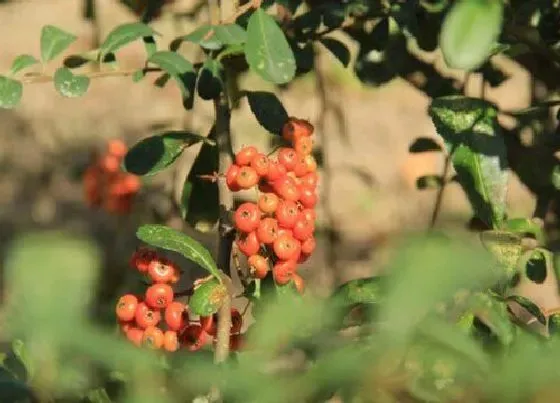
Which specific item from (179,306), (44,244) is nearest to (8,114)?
(179,306)

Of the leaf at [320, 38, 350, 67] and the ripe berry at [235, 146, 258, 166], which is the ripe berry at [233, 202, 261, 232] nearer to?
the ripe berry at [235, 146, 258, 166]

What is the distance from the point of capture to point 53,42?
107 centimetres

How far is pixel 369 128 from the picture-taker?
10.8 ft

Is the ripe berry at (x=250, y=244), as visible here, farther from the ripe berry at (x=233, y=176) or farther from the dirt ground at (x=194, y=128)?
the dirt ground at (x=194, y=128)

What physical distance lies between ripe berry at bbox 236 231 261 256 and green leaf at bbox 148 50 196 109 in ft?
0.51

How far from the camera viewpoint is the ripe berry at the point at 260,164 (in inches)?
37.2

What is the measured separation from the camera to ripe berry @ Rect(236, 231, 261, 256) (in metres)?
0.95

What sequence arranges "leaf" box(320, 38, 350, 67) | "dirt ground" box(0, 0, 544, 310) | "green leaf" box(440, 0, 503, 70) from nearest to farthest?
"green leaf" box(440, 0, 503, 70), "leaf" box(320, 38, 350, 67), "dirt ground" box(0, 0, 544, 310)

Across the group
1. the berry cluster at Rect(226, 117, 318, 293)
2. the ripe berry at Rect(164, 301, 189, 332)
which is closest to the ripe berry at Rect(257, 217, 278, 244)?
the berry cluster at Rect(226, 117, 318, 293)

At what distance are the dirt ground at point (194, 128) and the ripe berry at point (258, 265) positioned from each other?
1529mm

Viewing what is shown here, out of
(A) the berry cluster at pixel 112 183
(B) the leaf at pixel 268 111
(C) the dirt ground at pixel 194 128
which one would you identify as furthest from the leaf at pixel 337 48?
(C) the dirt ground at pixel 194 128

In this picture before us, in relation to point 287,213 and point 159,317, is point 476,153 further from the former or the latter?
point 159,317

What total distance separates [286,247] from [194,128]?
1748 millimetres

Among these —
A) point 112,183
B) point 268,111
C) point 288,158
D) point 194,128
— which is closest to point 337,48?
point 268,111
